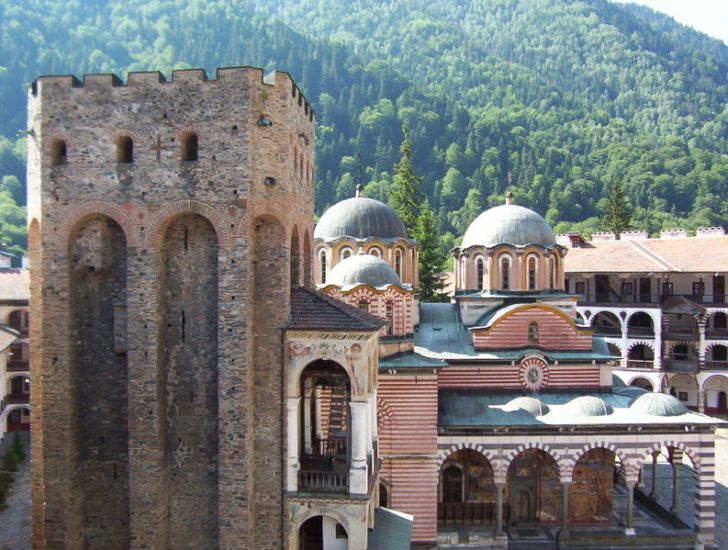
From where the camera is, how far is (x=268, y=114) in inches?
599

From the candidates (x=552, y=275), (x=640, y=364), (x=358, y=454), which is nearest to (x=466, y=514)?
(x=358, y=454)

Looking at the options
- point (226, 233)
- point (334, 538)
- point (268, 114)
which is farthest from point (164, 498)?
point (268, 114)

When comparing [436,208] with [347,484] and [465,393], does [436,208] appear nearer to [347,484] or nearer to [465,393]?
[465,393]

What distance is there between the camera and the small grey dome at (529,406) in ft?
77.1

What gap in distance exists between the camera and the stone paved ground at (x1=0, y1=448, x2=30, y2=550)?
70.0 feet

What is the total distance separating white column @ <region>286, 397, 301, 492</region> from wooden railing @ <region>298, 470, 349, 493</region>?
20 centimetres

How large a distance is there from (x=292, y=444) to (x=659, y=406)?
14.4 meters

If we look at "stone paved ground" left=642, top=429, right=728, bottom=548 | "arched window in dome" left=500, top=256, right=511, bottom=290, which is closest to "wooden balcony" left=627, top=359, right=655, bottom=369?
"stone paved ground" left=642, top=429, right=728, bottom=548

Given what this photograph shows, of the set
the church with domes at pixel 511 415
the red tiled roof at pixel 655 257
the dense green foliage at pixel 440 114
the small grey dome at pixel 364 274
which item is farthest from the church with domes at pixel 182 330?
the dense green foliage at pixel 440 114

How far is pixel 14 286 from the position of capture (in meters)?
39.0

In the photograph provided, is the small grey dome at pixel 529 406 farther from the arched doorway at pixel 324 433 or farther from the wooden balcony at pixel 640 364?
the wooden balcony at pixel 640 364

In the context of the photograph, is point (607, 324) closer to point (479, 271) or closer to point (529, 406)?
point (479, 271)

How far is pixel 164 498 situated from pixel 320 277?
15.5m

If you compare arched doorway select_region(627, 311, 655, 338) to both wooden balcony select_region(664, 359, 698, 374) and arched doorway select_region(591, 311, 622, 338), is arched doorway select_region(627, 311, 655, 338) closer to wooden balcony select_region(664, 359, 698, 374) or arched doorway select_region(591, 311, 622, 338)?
arched doorway select_region(591, 311, 622, 338)
